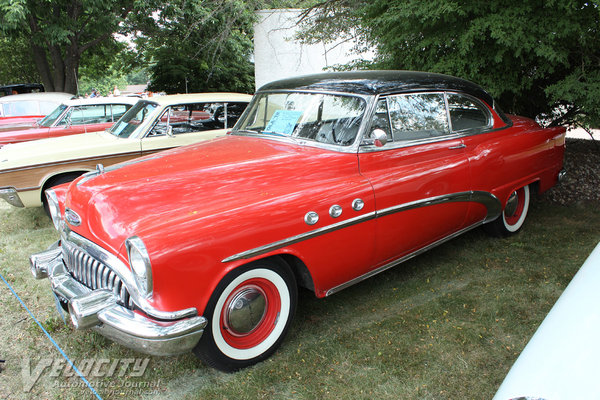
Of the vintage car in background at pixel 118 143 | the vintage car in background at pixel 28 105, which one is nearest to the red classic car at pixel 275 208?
the vintage car in background at pixel 118 143

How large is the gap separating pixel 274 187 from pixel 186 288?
80 cm

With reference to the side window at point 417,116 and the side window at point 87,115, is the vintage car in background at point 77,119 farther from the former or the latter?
the side window at point 417,116

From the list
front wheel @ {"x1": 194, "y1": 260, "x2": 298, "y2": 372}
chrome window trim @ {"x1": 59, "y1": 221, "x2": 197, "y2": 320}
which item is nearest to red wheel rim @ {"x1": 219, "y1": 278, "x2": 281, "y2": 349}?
front wheel @ {"x1": 194, "y1": 260, "x2": 298, "y2": 372}

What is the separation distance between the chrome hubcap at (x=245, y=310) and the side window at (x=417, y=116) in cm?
152

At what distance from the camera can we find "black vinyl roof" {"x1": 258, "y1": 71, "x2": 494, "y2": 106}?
322 cm

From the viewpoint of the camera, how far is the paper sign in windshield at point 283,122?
11.0 feet

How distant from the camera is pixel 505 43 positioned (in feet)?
14.7

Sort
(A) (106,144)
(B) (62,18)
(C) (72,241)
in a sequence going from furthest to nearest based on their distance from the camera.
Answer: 1. (B) (62,18)
2. (A) (106,144)
3. (C) (72,241)

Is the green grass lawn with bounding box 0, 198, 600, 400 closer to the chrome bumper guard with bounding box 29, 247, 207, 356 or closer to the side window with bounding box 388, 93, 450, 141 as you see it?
the chrome bumper guard with bounding box 29, 247, 207, 356

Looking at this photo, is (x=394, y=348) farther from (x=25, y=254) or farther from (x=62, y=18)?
(x=62, y=18)

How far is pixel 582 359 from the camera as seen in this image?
1.34 meters

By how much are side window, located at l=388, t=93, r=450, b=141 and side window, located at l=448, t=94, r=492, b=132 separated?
0.39 feet

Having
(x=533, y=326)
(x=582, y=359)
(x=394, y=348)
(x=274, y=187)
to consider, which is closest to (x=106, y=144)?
(x=274, y=187)

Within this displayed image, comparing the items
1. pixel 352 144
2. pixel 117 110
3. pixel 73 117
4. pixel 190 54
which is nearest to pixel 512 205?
pixel 352 144
